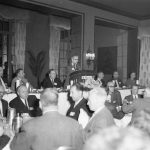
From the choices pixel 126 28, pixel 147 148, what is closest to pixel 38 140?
pixel 147 148

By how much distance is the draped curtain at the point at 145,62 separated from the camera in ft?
37.5

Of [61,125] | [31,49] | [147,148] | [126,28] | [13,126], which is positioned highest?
[126,28]

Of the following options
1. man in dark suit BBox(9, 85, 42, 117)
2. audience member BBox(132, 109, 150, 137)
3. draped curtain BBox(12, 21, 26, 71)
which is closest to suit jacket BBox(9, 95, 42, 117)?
man in dark suit BBox(9, 85, 42, 117)

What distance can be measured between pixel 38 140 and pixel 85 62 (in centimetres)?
745

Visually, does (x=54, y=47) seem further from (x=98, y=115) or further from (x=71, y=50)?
(x=98, y=115)

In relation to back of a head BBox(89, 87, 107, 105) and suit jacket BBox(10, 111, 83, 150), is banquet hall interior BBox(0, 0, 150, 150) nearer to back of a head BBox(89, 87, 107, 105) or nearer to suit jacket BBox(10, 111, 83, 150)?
back of a head BBox(89, 87, 107, 105)

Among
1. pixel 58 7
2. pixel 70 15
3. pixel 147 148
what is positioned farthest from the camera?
pixel 70 15

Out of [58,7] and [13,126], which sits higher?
[58,7]

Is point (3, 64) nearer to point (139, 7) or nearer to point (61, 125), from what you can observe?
point (139, 7)

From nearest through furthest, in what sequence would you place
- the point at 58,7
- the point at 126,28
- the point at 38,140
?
the point at 38,140 → the point at 58,7 → the point at 126,28

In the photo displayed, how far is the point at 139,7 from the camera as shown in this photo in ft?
32.7

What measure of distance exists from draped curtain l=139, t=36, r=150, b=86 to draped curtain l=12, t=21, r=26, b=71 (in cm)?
490

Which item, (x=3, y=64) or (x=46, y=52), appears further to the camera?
(x=46, y=52)

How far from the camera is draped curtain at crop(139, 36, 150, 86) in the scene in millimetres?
11430
